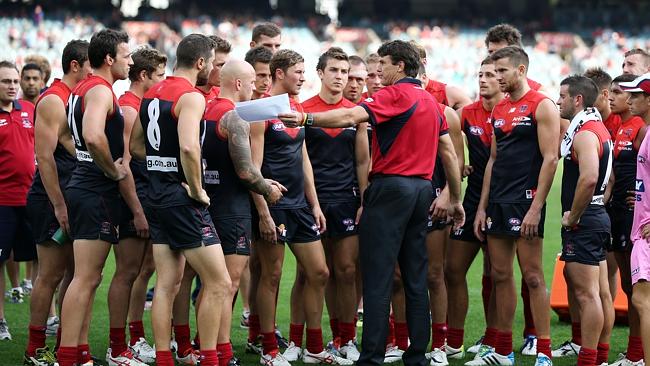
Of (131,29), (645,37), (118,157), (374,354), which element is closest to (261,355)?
(374,354)

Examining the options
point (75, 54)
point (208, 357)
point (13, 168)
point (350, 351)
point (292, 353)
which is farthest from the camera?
point (13, 168)

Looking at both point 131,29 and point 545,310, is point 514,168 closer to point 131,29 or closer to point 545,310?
point 545,310

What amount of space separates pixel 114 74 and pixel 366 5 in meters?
44.2

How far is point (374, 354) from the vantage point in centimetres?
733

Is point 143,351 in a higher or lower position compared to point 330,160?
lower

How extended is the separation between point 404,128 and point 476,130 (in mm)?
1558

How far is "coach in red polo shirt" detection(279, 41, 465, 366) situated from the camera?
7301mm

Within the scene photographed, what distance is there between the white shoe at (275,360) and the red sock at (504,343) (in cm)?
172

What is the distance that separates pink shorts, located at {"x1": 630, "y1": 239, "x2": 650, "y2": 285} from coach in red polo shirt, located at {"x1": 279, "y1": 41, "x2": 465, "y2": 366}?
1.53 m

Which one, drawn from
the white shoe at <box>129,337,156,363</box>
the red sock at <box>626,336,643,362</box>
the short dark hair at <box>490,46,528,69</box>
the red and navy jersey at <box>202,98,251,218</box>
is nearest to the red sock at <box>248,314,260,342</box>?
the white shoe at <box>129,337,156,363</box>

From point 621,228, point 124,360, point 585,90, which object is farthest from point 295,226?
point 621,228

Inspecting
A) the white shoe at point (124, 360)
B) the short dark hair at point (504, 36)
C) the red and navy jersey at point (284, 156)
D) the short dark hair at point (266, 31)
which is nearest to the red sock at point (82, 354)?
the white shoe at point (124, 360)

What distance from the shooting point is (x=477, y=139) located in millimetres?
8672

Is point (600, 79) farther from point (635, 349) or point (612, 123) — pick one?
point (635, 349)
